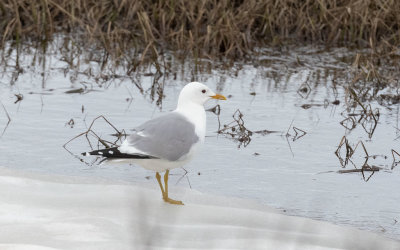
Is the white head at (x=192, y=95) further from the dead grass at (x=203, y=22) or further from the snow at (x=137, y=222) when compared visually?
the dead grass at (x=203, y=22)

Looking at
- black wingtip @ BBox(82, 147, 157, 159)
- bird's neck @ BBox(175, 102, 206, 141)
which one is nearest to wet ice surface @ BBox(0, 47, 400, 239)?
bird's neck @ BBox(175, 102, 206, 141)

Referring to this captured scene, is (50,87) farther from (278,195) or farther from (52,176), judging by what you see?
(278,195)

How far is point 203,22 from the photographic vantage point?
33.7 ft

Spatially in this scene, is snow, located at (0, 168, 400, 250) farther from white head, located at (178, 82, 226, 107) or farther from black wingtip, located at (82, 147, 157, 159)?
white head, located at (178, 82, 226, 107)

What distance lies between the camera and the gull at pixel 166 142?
15.5 feet

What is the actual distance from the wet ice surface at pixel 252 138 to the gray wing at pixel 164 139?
68 centimetres

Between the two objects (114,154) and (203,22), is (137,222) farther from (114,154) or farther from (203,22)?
(203,22)

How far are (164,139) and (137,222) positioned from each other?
0.58 m

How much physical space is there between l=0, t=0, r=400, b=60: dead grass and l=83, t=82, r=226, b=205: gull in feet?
15.0

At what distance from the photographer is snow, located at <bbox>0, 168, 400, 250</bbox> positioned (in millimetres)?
4051

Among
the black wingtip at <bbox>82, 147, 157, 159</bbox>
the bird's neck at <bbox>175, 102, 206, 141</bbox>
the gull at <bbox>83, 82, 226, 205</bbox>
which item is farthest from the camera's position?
the bird's neck at <bbox>175, 102, 206, 141</bbox>

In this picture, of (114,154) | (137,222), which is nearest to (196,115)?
(114,154)

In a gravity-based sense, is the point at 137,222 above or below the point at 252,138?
above

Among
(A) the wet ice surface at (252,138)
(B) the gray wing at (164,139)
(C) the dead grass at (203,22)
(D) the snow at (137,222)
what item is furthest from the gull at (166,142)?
(C) the dead grass at (203,22)
